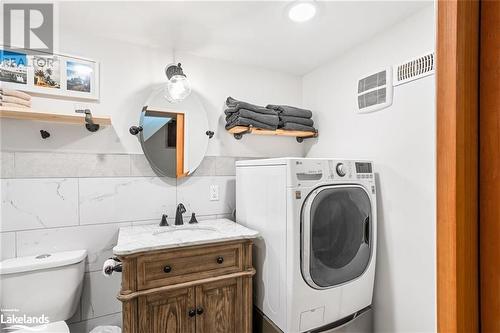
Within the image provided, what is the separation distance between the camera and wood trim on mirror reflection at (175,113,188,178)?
2070 millimetres

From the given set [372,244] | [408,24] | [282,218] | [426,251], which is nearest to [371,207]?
[372,244]

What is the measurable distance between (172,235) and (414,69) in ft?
6.11

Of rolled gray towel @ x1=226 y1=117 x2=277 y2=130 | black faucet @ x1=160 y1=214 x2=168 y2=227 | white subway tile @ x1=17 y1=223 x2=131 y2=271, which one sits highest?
rolled gray towel @ x1=226 y1=117 x2=277 y2=130

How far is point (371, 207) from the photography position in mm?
1730

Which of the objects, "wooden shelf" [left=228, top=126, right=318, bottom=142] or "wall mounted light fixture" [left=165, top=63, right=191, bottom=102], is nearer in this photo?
"wall mounted light fixture" [left=165, top=63, right=191, bottom=102]

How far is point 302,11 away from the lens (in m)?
1.52

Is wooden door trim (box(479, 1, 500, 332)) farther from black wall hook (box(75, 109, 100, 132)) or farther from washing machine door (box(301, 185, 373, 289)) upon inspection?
black wall hook (box(75, 109, 100, 132))

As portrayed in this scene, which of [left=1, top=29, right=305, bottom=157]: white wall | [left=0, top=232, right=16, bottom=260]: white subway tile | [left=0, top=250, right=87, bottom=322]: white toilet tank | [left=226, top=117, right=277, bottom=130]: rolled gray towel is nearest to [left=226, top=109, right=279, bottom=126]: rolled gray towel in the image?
[left=226, top=117, right=277, bottom=130]: rolled gray towel

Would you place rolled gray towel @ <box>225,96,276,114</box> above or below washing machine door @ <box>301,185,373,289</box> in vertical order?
above

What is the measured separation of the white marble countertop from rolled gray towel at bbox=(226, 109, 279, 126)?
2.84 ft

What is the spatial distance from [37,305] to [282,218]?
1.49 meters

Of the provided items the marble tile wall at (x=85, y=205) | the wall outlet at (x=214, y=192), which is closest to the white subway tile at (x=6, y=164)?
the marble tile wall at (x=85, y=205)

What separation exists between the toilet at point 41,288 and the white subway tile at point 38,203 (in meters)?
0.22

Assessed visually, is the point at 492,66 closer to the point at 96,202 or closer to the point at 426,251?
the point at 426,251
